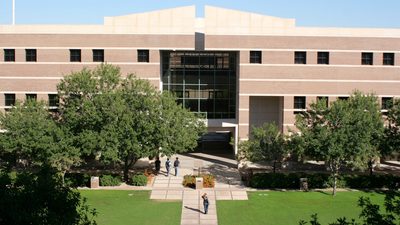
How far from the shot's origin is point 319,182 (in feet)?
120

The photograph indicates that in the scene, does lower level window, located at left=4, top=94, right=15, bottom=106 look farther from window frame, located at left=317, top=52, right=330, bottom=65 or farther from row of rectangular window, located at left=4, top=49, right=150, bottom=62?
window frame, located at left=317, top=52, right=330, bottom=65

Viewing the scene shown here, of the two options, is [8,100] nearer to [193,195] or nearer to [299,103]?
[193,195]

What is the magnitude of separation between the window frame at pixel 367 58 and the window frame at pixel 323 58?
3.20m

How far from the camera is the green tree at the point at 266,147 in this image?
37125 millimetres

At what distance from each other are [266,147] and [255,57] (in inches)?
420

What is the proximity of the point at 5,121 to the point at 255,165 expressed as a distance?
20.9m

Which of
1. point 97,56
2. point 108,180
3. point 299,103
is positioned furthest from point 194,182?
point 97,56

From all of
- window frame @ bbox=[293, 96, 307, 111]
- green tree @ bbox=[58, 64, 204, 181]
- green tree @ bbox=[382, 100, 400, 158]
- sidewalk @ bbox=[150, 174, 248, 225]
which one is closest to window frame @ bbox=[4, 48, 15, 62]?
green tree @ bbox=[58, 64, 204, 181]

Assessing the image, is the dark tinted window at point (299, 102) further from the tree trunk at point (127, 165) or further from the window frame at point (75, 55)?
the window frame at point (75, 55)

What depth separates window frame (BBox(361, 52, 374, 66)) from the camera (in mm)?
45188

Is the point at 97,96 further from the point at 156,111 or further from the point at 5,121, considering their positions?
the point at 5,121

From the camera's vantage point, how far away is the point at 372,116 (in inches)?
1433

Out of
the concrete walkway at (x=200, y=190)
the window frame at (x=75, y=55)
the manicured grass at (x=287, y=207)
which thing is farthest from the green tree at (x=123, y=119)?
the window frame at (x=75, y=55)

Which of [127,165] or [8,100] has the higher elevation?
[8,100]
